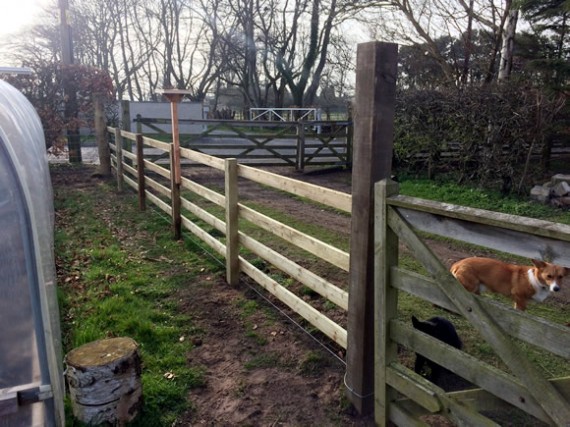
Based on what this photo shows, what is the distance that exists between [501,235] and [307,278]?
1917 millimetres

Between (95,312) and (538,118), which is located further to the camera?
(538,118)

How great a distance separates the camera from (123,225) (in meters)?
7.15

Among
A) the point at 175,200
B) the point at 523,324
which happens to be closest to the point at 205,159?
the point at 175,200

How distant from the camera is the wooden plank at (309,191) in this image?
290cm

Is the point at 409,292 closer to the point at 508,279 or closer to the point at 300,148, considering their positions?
the point at 508,279

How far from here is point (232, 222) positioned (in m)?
4.64

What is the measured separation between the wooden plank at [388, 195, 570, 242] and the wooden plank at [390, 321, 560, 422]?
2.06 feet

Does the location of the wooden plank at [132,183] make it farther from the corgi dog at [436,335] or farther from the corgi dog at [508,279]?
the corgi dog at [436,335]

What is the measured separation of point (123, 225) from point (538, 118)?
7041 millimetres

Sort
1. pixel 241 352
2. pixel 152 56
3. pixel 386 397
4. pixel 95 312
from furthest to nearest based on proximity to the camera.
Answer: pixel 152 56
pixel 95 312
pixel 241 352
pixel 386 397

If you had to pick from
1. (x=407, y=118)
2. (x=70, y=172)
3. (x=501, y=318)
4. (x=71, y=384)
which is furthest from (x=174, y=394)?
(x=70, y=172)

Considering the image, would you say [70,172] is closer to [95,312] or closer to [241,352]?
[95,312]

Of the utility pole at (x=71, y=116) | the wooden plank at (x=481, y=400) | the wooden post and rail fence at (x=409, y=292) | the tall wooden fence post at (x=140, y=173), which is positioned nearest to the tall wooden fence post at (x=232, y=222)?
the wooden post and rail fence at (x=409, y=292)

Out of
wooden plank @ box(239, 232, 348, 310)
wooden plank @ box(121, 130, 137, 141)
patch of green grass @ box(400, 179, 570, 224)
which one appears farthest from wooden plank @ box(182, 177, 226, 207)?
patch of green grass @ box(400, 179, 570, 224)
